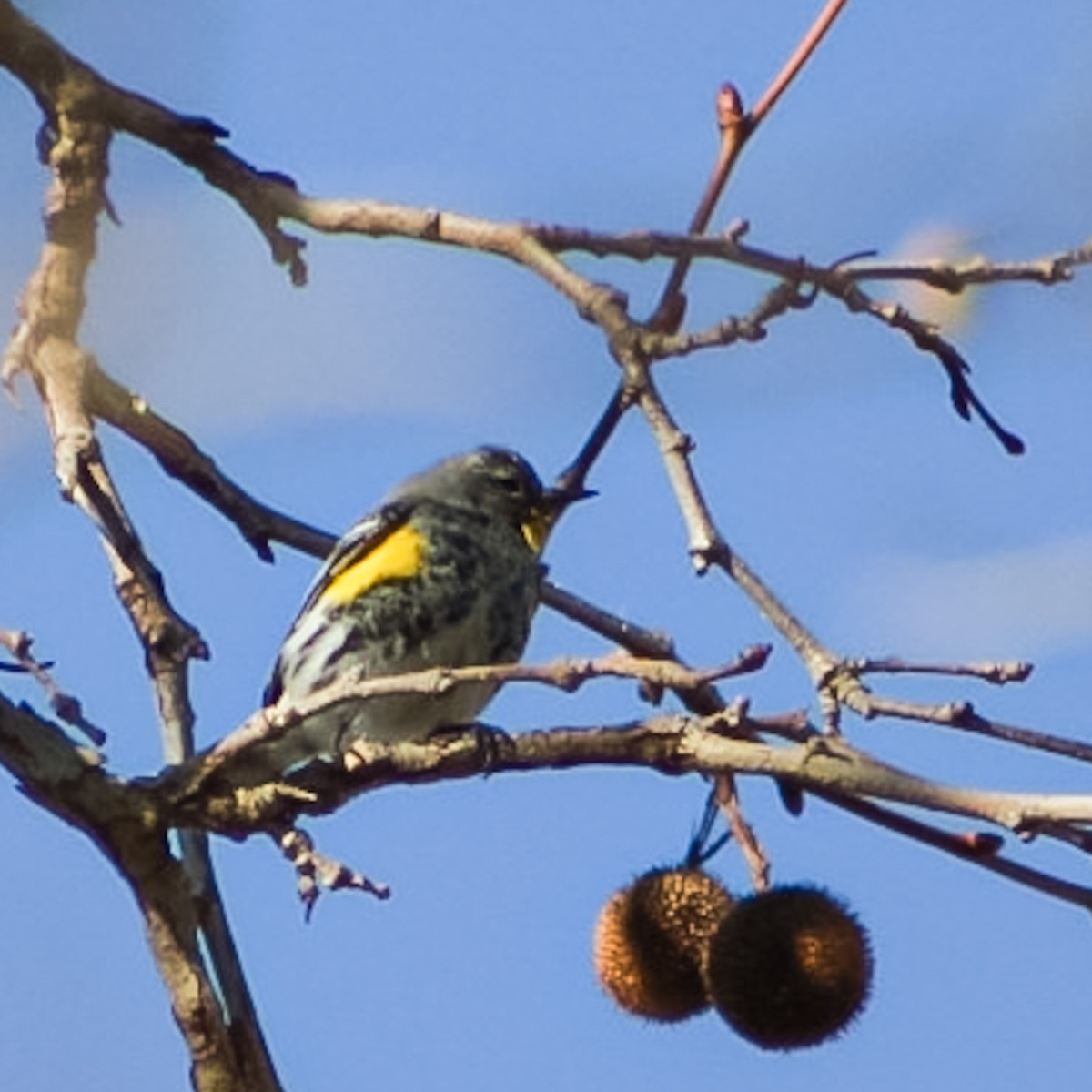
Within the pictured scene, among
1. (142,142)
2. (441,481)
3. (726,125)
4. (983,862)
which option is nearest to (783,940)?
(983,862)

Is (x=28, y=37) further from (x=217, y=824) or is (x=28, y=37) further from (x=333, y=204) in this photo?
(x=217, y=824)

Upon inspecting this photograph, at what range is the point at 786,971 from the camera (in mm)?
3217

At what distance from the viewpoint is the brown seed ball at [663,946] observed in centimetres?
350

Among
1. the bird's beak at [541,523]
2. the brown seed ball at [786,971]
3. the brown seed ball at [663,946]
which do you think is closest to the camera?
the brown seed ball at [786,971]

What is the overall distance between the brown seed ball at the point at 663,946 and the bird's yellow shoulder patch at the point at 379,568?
1.19 metres

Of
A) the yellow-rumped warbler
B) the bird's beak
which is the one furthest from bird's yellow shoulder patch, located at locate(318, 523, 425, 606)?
the bird's beak

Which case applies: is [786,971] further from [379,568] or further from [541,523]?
[541,523]

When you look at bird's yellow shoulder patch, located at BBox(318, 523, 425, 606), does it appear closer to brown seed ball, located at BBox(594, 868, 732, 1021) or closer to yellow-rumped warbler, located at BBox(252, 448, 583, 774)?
yellow-rumped warbler, located at BBox(252, 448, 583, 774)

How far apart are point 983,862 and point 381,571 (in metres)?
2.18

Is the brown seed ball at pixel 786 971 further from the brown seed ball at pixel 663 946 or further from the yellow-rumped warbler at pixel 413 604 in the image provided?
the yellow-rumped warbler at pixel 413 604

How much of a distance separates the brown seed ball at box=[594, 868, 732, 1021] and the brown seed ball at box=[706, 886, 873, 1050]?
13 centimetres

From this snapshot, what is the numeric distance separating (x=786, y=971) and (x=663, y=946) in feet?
1.01

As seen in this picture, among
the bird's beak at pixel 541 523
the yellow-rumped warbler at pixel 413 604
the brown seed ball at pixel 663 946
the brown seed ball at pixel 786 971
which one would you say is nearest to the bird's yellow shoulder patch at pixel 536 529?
the bird's beak at pixel 541 523

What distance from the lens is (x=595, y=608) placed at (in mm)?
3742
